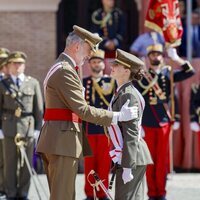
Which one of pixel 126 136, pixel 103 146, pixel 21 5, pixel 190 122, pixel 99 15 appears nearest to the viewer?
pixel 126 136

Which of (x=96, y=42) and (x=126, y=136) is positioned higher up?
(x=96, y=42)

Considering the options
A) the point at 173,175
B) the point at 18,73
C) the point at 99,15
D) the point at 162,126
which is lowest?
the point at 173,175

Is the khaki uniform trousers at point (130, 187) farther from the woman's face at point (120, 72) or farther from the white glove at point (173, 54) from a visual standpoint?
the white glove at point (173, 54)

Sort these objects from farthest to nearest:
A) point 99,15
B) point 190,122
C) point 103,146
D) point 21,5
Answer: point 21,5 → point 99,15 → point 190,122 → point 103,146

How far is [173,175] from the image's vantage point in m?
12.7

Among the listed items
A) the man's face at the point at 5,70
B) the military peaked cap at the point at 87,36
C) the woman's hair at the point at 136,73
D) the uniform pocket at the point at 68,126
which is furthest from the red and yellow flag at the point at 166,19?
the uniform pocket at the point at 68,126

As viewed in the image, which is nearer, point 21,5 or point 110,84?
point 110,84

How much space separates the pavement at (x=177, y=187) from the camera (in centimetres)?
1057

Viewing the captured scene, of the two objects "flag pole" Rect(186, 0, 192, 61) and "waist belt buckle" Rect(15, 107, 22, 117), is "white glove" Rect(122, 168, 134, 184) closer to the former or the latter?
"waist belt buckle" Rect(15, 107, 22, 117)

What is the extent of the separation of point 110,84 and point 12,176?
168 centimetres

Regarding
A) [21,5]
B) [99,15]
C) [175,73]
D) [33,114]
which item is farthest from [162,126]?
[21,5]

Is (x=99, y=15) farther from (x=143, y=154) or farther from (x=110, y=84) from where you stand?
(x=143, y=154)

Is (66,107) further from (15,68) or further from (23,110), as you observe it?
(15,68)

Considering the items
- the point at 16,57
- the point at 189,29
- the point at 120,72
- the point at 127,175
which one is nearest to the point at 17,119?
the point at 16,57
